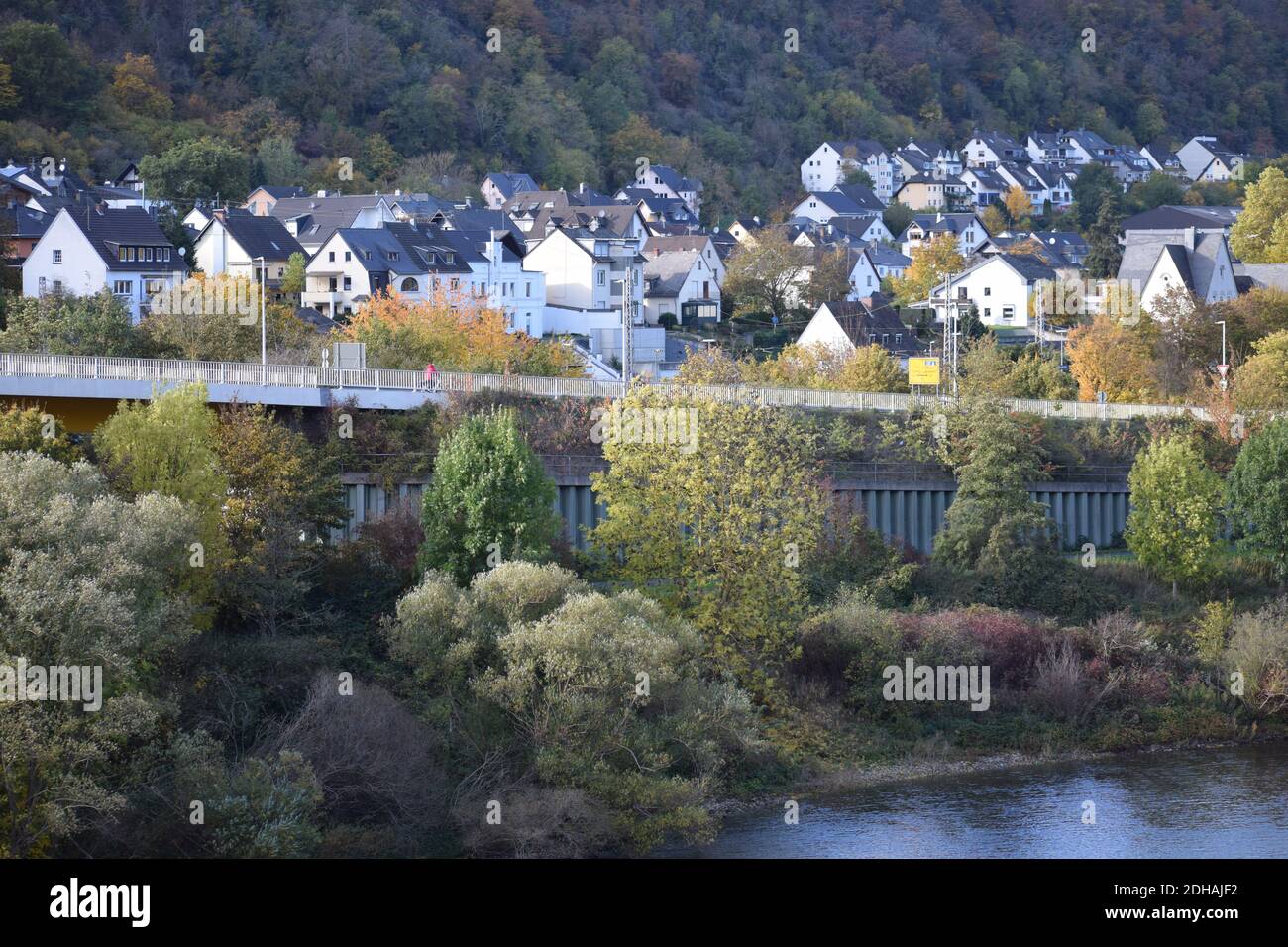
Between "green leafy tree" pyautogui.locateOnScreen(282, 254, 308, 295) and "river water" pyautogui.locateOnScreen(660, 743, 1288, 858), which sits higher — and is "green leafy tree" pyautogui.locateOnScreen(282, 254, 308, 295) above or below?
above

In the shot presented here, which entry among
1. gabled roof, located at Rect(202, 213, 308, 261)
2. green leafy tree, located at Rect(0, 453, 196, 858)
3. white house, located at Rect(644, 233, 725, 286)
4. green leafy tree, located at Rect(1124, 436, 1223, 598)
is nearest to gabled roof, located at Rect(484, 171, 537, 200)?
white house, located at Rect(644, 233, 725, 286)

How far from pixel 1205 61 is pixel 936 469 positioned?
137548mm

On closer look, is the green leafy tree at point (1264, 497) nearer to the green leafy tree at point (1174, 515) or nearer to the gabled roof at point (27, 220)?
the green leafy tree at point (1174, 515)

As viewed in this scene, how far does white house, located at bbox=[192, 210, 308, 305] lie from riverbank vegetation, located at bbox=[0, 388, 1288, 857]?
82.0ft

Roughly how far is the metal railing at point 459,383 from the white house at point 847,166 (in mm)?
77872

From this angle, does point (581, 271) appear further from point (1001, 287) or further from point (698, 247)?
point (1001, 287)

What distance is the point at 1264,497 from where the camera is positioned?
40312 mm

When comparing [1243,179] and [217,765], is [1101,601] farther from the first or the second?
[1243,179]

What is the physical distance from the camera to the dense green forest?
3529 inches

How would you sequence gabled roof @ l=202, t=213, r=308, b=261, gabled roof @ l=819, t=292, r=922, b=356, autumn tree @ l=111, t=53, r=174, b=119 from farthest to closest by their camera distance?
autumn tree @ l=111, t=53, r=174, b=119, gabled roof @ l=202, t=213, r=308, b=261, gabled roof @ l=819, t=292, r=922, b=356

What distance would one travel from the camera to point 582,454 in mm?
40625

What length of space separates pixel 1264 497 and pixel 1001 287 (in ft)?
126

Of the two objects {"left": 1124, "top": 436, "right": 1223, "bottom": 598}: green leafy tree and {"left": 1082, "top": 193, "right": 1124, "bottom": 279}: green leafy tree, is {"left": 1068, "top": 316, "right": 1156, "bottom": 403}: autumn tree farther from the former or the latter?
{"left": 1082, "top": 193, "right": 1124, "bottom": 279}: green leafy tree
